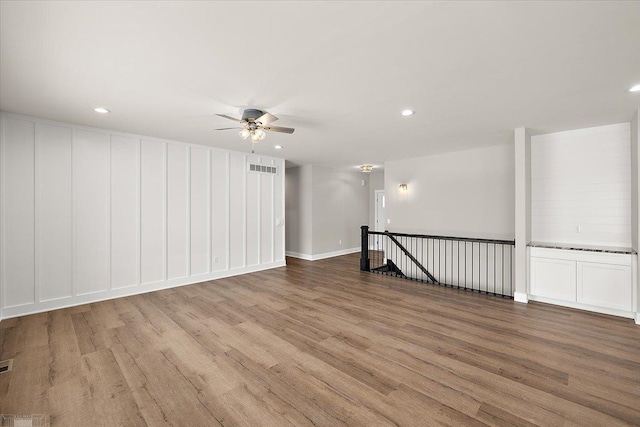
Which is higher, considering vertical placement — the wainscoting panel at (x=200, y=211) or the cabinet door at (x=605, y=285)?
the wainscoting panel at (x=200, y=211)

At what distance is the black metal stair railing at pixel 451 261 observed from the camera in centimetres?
560

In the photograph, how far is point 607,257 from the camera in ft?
12.7

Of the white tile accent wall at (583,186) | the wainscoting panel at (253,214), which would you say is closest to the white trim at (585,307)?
the white tile accent wall at (583,186)

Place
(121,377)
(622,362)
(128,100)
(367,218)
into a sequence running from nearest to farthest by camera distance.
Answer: (121,377) → (622,362) → (128,100) → (367,218)

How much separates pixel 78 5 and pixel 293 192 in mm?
7032

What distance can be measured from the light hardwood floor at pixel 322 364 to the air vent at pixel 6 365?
10cm

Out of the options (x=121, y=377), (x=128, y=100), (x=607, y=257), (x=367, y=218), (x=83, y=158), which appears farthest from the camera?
(x=367, y=218)

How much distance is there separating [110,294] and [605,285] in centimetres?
775

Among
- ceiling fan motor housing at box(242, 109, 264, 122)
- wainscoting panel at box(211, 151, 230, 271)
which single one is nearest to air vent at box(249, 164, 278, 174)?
wainscoting panel at box(211, 151, 230, 271)

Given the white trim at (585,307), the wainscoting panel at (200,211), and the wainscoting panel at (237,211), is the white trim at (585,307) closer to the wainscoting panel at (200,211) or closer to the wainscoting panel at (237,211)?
the wainscoting panel at (237,211)

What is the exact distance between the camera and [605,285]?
3.89 metres

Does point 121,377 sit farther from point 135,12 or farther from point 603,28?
point 603,28

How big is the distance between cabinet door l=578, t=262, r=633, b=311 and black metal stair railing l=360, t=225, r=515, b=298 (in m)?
1.32

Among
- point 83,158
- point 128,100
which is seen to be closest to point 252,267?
point 83,158
